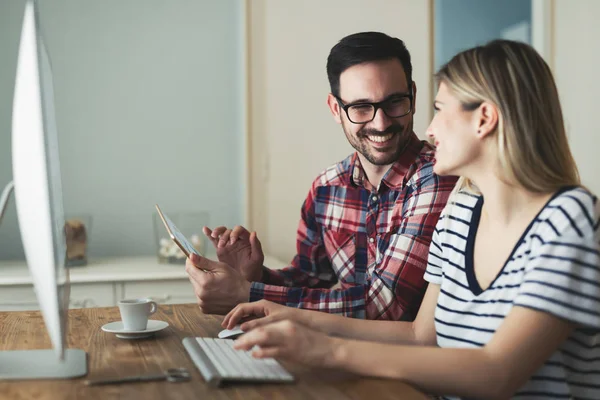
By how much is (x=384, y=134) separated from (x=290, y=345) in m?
0.85

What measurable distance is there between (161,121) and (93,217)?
1.74 feet

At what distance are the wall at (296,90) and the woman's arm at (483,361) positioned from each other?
2.01 metres

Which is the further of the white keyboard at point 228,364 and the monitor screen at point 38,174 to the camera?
the white keyboard at point 228,364

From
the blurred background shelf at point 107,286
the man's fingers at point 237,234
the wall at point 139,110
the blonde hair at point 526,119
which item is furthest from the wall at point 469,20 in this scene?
the blonde hair at point 526,119

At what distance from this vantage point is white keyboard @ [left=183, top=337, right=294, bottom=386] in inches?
42.3

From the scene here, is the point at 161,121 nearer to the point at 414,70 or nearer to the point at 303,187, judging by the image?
the point at 303,187

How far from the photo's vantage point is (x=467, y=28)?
10.6 ft

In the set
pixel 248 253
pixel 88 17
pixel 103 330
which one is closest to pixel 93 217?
pixel 88 17

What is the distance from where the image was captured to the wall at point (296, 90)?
3.03m

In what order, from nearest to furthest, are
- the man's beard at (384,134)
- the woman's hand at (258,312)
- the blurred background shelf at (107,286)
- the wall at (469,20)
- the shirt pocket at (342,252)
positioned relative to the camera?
the woman's hand at (258,312) → the man's beard at (384,134) → the shirt pocket at (342,252) → the blurred background shelf at (107,286) → the wall at (469,20)

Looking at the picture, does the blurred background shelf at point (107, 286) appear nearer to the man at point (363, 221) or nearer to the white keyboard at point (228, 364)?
the man at point (363, 221)

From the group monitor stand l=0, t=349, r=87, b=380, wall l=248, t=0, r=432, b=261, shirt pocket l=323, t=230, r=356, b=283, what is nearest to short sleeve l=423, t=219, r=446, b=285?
shirt pocket l=323, t=230, r=356, b=283

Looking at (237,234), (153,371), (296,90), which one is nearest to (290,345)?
(153,371)

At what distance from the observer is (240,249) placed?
1936 millimetres
